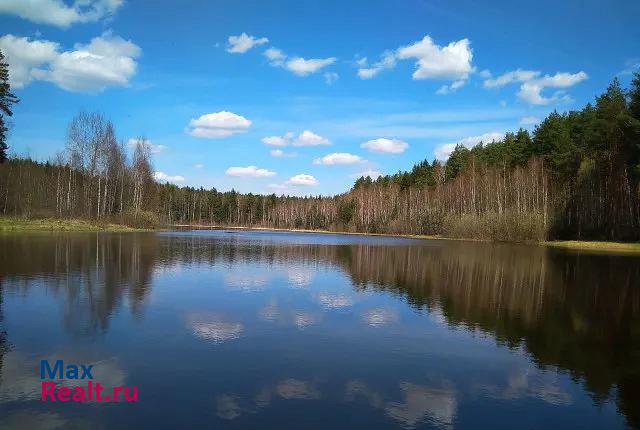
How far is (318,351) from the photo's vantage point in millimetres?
10430

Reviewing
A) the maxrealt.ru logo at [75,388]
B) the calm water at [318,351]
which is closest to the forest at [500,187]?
the calm water at [318,351]

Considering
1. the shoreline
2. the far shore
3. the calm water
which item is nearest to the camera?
the calm water

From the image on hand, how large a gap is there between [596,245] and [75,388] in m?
58.8

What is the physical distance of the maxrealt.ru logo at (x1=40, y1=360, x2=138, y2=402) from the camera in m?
7.38

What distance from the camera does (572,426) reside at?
23.3 feet

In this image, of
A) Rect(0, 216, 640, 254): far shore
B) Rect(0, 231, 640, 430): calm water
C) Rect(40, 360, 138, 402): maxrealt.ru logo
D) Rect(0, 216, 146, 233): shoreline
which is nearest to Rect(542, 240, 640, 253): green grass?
Rect(0, 216, 640, 254): far shore

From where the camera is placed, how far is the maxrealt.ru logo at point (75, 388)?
7383 mm

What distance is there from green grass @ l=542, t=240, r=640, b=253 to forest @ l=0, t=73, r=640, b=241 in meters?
2.38

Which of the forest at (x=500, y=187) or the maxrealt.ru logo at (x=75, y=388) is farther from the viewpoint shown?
the forest at (x=500, y=187)

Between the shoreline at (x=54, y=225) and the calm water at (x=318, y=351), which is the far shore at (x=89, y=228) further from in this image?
the calm water at (x=318, y=351)

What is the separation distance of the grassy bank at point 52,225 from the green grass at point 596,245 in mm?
57762

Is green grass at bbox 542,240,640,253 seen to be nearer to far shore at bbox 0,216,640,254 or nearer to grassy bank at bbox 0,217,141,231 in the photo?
far shore at bbox 0,216,640,254

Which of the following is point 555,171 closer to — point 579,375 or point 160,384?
point 579,375

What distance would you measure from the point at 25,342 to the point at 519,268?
2678 centimetres
